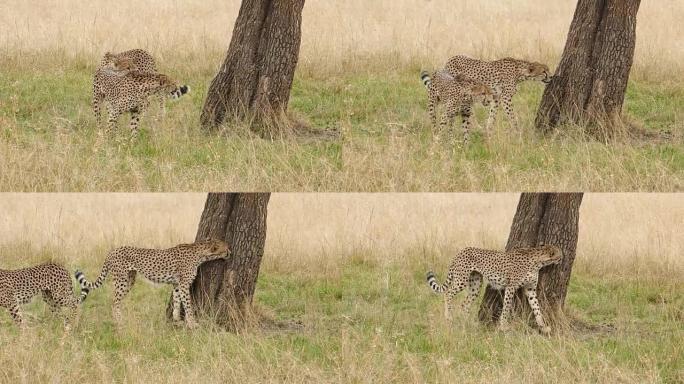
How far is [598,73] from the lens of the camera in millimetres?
11008

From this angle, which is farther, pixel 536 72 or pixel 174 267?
pixel 536 72

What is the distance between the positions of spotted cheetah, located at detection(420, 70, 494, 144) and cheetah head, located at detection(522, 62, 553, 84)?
1.79 feet

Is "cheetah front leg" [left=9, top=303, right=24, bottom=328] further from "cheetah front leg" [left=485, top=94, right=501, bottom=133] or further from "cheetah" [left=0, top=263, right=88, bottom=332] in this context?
"cheetah front leg" [left=485, top=94, right=501, bottom=133]

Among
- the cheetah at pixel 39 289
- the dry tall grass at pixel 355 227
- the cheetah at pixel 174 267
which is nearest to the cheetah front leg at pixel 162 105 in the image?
the cheetah at pixel 174 267

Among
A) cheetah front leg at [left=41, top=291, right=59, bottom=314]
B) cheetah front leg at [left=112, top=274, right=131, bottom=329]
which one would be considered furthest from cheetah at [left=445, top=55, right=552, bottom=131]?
cheetah front leg at [left=41, top=291, right=59, bottom=314]

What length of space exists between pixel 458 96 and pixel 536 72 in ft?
2.65

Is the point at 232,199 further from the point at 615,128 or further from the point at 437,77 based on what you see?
the point at 615,128

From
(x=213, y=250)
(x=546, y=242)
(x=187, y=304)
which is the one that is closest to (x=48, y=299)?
(x=187, y=304)

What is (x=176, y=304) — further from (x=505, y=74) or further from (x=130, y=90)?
(x=505, y=74)

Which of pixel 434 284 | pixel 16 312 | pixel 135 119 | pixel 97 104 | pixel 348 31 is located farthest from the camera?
pixel 348 31

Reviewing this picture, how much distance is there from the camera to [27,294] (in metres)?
10.2

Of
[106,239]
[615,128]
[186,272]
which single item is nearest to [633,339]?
[615,128]

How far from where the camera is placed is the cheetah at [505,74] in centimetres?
1112

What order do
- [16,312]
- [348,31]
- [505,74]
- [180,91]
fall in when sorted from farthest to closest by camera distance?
[348,31]
[505,74]
[180,91]
[16,312]
